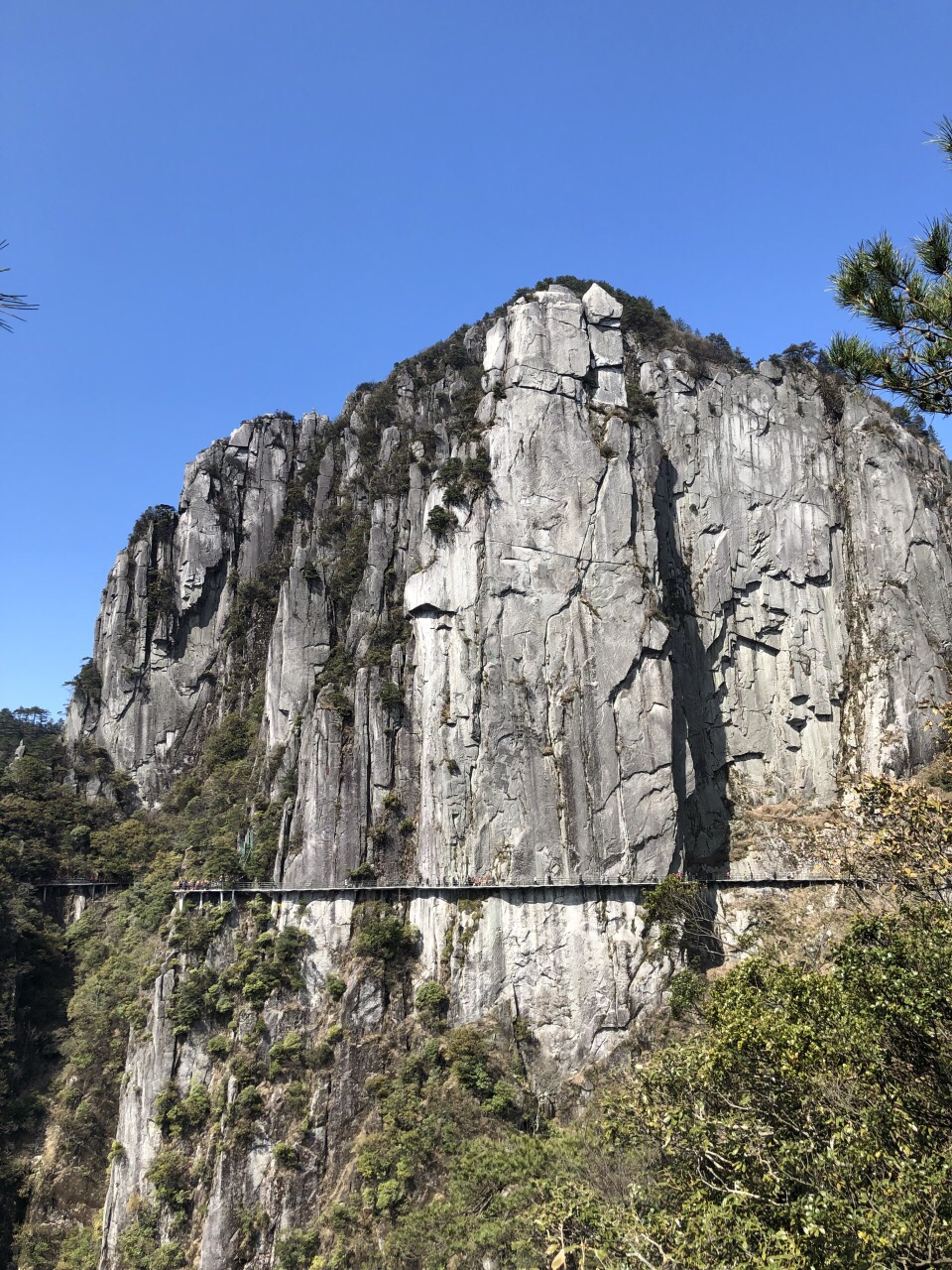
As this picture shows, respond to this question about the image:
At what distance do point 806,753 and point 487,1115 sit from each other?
959 inches

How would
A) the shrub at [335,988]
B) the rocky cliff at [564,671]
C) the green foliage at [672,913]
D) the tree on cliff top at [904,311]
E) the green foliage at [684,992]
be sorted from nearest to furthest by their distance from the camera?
the tree on cliff top at [904,311], the green foliage at [684,992], the green foliage at [672,913], the rocky cliff at [564,671], the shrub at [335,988]

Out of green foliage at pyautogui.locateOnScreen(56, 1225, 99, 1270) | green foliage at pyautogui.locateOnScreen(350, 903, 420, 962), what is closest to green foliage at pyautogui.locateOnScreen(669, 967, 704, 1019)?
green foliage at pyautogui.locateOnScreen(350, 903, 420, 962)

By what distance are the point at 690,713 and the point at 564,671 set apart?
9129 mm

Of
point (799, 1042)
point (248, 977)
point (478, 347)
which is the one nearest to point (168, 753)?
point (248, 977)

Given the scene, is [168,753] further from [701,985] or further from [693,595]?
[701,985]

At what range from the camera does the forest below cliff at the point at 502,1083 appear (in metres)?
11.6

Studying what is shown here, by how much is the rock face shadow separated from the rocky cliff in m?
0.18

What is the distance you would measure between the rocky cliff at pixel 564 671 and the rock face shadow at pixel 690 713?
0.58 feet

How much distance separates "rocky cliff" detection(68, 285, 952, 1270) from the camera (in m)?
36.0

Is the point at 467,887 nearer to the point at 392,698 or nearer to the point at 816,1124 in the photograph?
the point at 392,698

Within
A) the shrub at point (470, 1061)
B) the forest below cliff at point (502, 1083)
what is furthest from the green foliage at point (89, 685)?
the shrub at point (470, 1061)

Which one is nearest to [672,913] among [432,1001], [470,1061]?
[470,1061]

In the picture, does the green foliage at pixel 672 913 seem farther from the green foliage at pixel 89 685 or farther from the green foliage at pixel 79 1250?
the green foliage at pixel 89 685

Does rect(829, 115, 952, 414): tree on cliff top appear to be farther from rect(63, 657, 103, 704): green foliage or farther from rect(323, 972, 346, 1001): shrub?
rect(63, 657, 103, 704): green foliage
